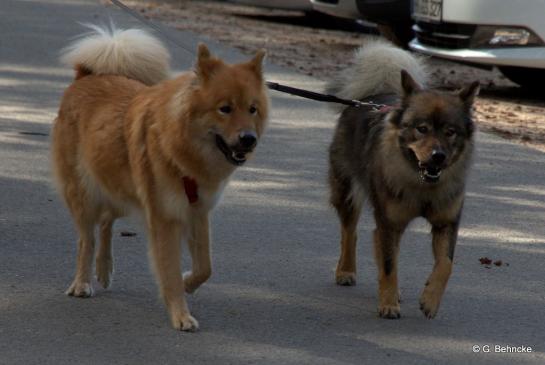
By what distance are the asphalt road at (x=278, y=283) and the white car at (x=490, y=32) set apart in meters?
2.00

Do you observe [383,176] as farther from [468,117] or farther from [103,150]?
[103,150]

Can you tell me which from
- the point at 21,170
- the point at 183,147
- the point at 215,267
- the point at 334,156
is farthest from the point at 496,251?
the point at 21,170

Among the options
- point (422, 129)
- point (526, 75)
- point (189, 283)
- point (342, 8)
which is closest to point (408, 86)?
point (422, 129)

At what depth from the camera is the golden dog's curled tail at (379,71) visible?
24.0ft

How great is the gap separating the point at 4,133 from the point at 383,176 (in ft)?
17.2

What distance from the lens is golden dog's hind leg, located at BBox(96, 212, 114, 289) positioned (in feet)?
21.7

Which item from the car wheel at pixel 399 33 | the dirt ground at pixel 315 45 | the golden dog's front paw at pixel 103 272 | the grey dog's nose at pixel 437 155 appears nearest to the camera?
the grey dog's nose at pixel 437 155

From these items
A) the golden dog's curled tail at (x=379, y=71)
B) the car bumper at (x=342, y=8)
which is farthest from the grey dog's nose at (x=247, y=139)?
the car bumper at (x=342, y=8)

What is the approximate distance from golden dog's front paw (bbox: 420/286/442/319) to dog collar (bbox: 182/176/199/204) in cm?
132

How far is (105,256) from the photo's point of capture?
262 inches

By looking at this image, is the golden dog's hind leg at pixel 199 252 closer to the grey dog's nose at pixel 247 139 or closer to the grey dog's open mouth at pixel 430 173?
the grey dog's nose at pixel 247 139

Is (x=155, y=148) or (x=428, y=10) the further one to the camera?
(x=428, y=10)

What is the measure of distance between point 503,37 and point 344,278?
6.45 metres

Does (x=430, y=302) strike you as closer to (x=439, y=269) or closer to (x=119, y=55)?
(x=439, y=269)
